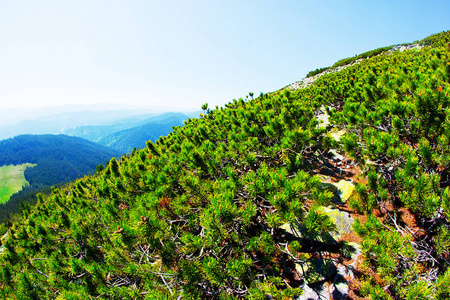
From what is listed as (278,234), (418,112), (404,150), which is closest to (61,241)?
(278,234)

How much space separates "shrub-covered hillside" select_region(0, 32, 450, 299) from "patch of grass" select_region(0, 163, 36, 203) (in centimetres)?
20164

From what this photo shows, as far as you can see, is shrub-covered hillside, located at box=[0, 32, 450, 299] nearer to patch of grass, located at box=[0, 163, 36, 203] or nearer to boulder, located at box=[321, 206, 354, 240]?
boulder, located at box=[321, 206, 354, 240]

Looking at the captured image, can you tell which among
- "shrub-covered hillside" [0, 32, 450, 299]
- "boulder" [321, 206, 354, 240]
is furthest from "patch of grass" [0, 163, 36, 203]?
"boulder" [321, 206, 354, 240]

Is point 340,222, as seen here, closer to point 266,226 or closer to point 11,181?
point 266,226

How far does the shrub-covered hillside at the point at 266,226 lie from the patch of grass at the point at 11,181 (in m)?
202

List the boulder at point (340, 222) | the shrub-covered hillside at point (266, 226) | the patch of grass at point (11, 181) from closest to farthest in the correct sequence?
the shrub-covered hillside at point (266, 226), the boulder at point (340, 222), the patch of grass at point (11, 181)

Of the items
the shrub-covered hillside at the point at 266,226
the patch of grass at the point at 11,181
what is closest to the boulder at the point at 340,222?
the shrub-covered hillside at the point at 266,226

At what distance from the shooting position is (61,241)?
454 centimetres

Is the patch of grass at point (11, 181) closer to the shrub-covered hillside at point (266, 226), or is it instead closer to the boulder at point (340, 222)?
the shrub-covered hillside at point (266, 226)

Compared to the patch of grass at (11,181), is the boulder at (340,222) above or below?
above

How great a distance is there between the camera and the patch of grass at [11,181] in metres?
148

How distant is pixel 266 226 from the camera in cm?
314

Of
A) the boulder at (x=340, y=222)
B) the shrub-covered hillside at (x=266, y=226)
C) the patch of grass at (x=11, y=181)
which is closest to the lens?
the shrub-covered hillside at (x=266, y=226)

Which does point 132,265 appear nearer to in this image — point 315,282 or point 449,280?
point 315,282
